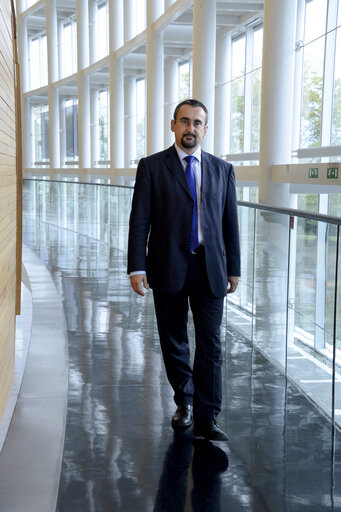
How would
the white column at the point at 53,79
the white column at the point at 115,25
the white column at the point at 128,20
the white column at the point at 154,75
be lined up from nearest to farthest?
the white column at the point at 154,75, the white column at the point at 128,20, the white column at the point at 115,25, the white column at the point at 53,79

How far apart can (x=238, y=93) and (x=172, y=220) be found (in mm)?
13905

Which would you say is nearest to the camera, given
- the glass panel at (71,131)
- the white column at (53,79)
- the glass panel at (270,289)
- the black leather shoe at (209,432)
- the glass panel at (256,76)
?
the black leather shoe at (209,432)

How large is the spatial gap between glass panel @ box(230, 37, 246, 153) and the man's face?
13.4 meters

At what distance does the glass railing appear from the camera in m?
4.38

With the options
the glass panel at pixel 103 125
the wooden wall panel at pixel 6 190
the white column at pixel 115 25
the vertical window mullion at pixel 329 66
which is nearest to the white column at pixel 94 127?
the glass panel at pixel 103 125

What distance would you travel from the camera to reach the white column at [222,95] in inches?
679

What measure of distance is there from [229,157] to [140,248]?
1293 centimetres

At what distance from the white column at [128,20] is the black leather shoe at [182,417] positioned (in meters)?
17.5

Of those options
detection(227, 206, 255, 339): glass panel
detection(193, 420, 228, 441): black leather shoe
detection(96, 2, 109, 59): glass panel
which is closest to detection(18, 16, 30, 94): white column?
detection(96, 2, 109, 59): glass panel

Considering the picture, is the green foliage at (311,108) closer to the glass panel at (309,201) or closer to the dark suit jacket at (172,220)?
the glass panel at (309,201)

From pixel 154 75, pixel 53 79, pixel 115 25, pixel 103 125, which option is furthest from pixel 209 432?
pixel 53 79

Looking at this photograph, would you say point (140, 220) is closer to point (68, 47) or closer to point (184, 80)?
point (184, 80)

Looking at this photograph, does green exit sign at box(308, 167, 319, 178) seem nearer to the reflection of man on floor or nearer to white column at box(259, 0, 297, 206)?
white column at box(259, 0, 297, 206)

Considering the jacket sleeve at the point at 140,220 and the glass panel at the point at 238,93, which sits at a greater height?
the glass panel at the point at 238,93
